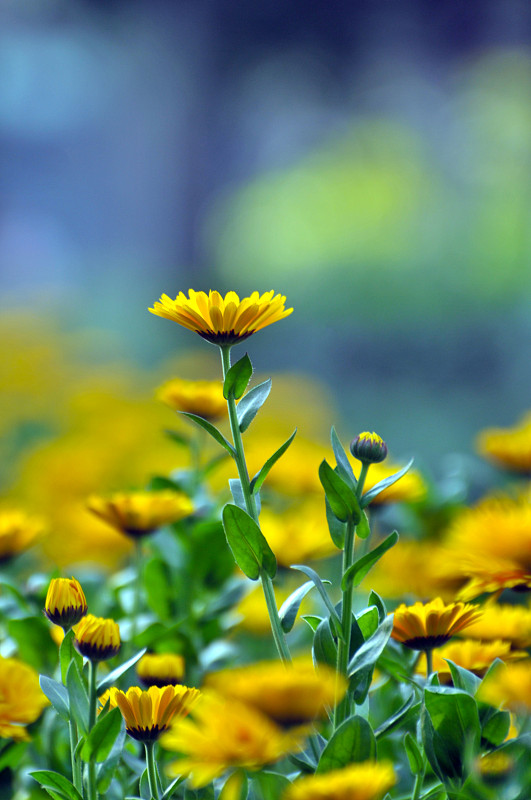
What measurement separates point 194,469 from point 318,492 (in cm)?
7

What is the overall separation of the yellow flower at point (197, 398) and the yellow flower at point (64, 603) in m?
0.15

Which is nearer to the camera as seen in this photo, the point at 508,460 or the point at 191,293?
the point at 191,293

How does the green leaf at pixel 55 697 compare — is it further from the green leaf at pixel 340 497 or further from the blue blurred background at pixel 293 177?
the blue blurred background at pixel 293 177

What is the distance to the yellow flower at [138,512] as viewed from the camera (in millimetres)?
358

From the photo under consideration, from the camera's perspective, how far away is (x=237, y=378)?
0.91ft

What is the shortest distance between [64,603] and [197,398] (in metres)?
0.16

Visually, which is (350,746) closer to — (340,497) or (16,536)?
(340,497)

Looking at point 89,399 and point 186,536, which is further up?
point 186,536

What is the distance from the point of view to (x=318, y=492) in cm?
51

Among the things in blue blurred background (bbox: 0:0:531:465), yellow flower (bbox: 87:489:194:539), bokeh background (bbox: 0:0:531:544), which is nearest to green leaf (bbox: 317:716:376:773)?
yellow flower (bbox: 87:489:194:539)

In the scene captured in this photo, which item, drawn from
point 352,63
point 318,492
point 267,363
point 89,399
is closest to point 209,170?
point 352,63

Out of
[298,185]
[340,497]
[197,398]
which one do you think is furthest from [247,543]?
[298,185]

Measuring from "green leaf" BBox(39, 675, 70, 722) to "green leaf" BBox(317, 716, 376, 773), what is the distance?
0.09 metres

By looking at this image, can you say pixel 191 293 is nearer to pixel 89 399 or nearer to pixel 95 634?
pixel 95 634
